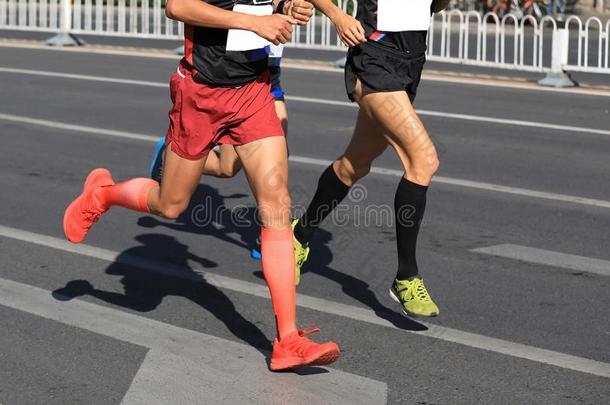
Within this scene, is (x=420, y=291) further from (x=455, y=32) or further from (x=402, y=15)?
(x=455, y=32)

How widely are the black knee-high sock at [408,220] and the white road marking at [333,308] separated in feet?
0.87

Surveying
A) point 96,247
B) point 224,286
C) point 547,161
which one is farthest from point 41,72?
point 224,286

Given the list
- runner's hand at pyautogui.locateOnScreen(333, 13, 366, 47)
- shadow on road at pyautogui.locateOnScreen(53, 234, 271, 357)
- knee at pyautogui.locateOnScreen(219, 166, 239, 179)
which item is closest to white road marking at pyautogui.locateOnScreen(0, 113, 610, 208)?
knee at pyautogui.locateOnScreen(219, 166, 239, 179)

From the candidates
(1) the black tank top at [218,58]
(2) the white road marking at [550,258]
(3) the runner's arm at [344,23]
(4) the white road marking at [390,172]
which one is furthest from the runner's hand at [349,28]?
(4) the white road marking at [390,172]

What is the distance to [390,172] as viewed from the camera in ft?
32.7

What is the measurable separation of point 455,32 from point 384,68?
57.1 feet

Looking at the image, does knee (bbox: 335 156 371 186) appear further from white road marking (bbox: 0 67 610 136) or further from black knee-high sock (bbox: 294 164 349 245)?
white road marking (bbox: 0 67 610 136)

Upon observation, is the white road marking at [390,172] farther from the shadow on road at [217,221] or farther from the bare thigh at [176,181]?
the bare thigh at [176,181]

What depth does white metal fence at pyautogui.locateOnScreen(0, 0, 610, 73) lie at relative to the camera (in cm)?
1728

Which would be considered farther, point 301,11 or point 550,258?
point 550,258

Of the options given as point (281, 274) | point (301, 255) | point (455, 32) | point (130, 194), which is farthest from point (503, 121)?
point (455, 32)

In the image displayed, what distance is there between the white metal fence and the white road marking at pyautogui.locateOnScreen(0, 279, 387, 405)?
1118 centimetres

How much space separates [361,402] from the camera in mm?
4762

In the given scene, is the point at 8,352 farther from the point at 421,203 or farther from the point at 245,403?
the point at 421,203
